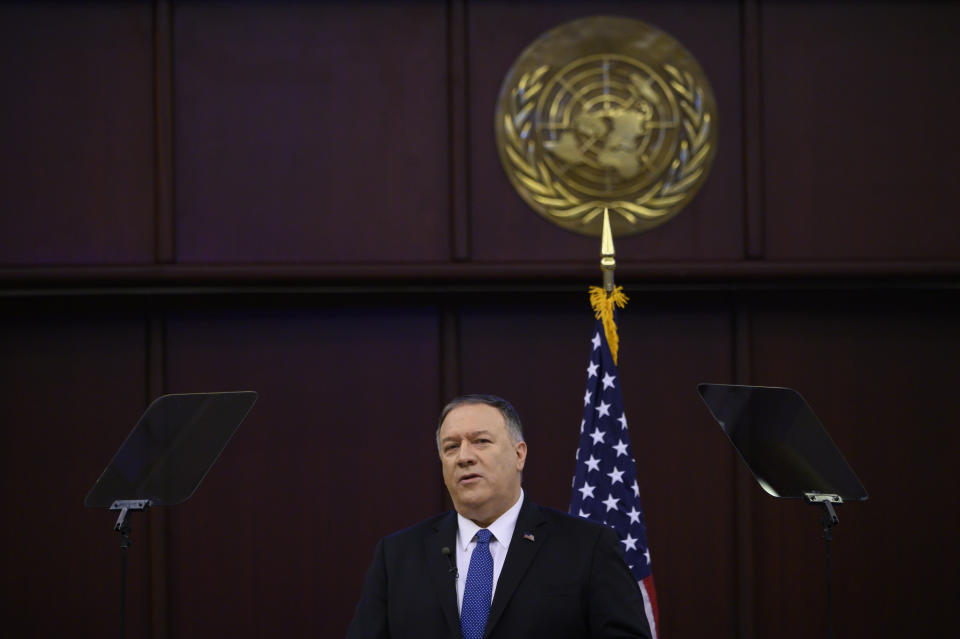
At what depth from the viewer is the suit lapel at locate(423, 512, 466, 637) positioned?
2.60m

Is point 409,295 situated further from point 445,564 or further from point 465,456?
point 445,564

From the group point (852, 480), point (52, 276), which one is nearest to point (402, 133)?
point (52, 276)

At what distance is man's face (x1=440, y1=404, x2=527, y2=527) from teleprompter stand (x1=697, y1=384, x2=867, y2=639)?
684 millimetres

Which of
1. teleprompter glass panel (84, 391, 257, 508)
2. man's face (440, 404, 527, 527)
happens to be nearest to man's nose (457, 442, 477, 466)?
man's face (440, 404, 527, 527)

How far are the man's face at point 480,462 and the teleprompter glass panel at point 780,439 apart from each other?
68 centimetres

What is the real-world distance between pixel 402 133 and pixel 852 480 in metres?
2.72

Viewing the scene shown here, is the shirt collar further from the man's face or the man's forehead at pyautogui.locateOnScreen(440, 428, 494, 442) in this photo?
the man's forehead at pyautogui.locateOnScreen(440, 428, 494, 442)

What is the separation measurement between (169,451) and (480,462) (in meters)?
0.98

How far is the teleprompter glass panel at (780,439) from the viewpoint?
3160 mm

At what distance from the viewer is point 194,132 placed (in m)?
4.98

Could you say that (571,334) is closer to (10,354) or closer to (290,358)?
(290,358)

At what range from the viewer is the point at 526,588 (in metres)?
2.62

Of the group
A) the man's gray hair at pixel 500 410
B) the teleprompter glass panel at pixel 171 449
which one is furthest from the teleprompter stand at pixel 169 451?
the man's gray hair at pixel 500 410

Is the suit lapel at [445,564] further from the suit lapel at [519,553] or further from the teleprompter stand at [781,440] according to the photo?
the teleprompter stand at [781,440]
